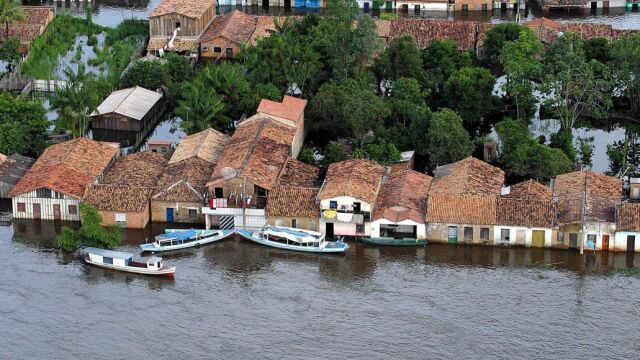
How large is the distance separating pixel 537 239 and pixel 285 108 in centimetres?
2222

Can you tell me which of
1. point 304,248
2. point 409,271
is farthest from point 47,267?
point 409,271

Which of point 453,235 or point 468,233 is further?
point 453,235

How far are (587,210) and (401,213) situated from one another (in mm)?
11025

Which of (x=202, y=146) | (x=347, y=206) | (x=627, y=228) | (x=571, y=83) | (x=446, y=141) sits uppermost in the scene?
(x=571, y=83)

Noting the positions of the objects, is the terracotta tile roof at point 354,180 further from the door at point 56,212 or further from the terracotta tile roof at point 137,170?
the door at point 56,212

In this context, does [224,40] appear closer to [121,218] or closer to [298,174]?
[298,174]

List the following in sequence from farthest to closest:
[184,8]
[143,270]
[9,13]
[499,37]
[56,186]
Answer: [184,8], [9,13], [499,37], [56,186], [143,270]

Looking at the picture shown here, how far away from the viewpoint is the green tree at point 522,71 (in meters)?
85.1

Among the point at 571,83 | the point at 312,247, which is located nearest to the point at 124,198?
the point at 312,247

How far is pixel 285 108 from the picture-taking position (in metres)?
82.1

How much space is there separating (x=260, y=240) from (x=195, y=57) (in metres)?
37.7

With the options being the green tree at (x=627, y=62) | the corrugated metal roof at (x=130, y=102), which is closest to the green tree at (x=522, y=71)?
the green tree at (x=627, y=62)

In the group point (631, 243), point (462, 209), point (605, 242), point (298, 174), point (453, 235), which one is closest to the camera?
point (631, 243)

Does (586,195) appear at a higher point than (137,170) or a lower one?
lower
